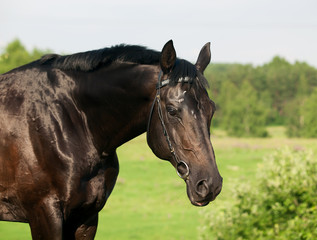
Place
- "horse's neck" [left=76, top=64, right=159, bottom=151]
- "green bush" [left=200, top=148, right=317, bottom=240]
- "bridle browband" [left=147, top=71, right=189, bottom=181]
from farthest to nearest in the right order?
1. "green bush" [left=200, top=148, right=317, bottom=240]
2. "horse's neck" [left=76, top=64, right=159, bottom=151]
3. "bridle browband" [left=147, top=71, right=189, bottom=181]

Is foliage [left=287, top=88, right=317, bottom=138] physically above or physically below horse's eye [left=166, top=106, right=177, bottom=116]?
below

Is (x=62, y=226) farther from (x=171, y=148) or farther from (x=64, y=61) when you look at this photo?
(x=64, y=61)

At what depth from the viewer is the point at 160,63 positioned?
3.30 metres

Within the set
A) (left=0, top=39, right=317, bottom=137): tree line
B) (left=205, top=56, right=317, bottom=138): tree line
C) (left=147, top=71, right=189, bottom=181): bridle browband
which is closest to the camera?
(left=147, top=71, right=189, bottom=181): bridle browband

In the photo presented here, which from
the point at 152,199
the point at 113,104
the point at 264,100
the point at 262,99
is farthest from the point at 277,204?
the point at 264,100

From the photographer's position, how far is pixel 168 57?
3266mm

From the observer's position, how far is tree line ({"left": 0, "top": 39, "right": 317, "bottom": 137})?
2674 inches

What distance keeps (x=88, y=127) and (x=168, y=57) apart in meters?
0.89

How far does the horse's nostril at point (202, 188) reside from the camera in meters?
3.05

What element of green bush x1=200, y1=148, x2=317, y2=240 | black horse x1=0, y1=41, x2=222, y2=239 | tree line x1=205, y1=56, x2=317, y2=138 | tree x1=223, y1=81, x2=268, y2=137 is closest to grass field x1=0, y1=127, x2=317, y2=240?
green bush x1=200, y1=148, x2=317, y2=240

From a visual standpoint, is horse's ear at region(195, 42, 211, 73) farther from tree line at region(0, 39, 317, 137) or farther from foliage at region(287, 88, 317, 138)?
foliage at region(287, 88, 317, 138)

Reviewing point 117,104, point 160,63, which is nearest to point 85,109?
point 117,104

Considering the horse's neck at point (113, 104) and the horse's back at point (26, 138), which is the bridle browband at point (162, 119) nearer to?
the horse's neck at point (113, 104)

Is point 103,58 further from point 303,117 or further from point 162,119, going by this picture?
point 303,117
